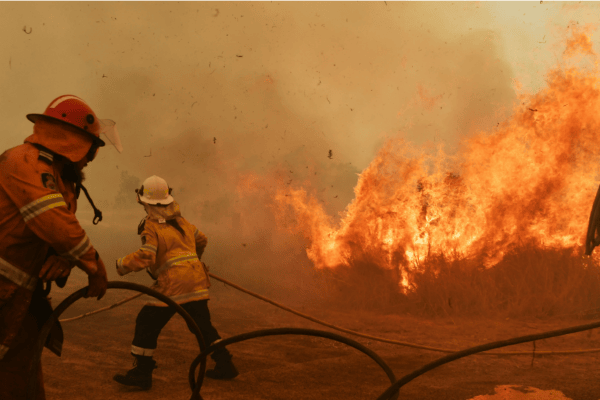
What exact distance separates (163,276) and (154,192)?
33.7 inches

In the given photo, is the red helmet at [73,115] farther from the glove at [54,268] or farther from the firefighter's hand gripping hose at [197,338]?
the firefighter's hand gripping hose at [197,338]

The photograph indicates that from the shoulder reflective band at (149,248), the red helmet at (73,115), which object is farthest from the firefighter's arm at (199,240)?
the red helmet at (73,115)

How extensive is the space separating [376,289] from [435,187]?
2.49m

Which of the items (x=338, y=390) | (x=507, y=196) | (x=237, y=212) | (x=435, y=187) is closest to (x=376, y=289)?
(x=435, y=187)

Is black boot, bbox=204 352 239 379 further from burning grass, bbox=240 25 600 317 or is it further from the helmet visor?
burning grass, bbox=240 25 600 317

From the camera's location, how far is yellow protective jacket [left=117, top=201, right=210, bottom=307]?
3812 mm

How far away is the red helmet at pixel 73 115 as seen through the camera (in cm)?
235

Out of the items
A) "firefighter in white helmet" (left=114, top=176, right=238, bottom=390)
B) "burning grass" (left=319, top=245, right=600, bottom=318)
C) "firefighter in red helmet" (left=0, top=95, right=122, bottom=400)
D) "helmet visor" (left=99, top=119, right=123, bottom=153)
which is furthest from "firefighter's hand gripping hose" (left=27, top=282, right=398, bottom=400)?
"burning grass" (left=319, top=245, right=600, bottom=318)

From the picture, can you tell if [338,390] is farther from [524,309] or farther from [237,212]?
[237,212]

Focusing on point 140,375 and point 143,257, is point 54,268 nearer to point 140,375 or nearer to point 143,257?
point 143,257

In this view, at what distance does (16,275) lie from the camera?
2.14 meters

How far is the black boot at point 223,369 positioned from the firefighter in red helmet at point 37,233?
6.01 ft

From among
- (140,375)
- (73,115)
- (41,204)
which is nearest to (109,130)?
→ (73,115)

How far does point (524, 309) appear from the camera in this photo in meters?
7.11
